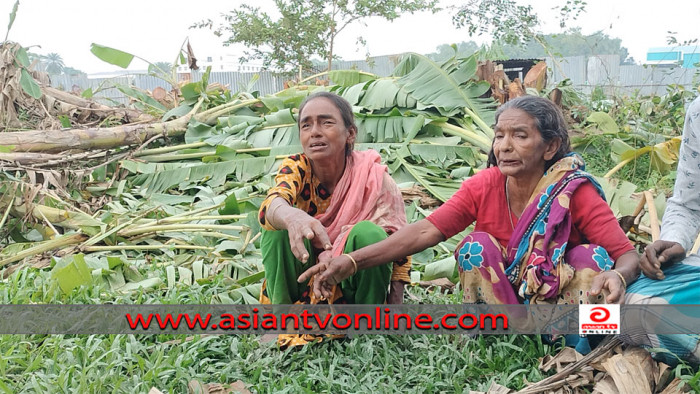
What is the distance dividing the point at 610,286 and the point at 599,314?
0.09m

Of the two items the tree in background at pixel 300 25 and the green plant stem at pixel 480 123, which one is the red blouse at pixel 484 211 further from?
the tree in background at pixel 300 25

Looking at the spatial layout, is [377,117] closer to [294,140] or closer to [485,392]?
[294,140]

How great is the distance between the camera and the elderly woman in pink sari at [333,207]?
2.32 meters

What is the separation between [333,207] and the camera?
8.25 feet

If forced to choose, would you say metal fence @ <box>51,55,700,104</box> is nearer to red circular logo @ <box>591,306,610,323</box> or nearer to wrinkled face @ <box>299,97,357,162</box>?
wrinkled face @ <box>299,97,357,162</box>

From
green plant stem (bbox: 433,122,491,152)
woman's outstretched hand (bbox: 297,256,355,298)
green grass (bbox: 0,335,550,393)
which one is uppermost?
green plant stem (bbox: 433,122,491,152)

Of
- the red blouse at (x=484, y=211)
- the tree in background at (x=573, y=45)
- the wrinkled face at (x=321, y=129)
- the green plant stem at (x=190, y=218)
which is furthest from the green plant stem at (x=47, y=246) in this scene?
the tree in background at (x=573, y=45)

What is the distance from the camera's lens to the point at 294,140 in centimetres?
512

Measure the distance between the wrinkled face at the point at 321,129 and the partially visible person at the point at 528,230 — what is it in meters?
0.45

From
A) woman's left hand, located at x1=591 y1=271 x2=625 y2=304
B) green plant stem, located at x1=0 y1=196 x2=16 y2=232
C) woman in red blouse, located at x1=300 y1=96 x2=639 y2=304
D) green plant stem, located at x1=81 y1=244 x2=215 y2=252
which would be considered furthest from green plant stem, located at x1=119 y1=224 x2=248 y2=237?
woman's left hand, located at x1=591 y1=271 x2=625 y2=304

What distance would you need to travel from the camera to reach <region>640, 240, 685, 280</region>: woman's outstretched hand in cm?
198

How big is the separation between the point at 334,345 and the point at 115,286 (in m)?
1.35

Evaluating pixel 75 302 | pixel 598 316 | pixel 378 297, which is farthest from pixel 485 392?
pixel 75 302

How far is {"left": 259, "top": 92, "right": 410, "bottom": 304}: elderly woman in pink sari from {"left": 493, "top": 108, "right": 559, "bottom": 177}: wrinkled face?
52cm
